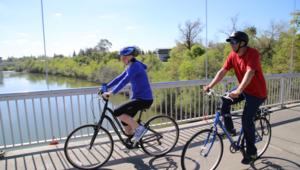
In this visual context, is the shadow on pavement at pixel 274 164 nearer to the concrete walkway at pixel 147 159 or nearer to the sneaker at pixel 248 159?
the concrete walkway at pixel 147 159

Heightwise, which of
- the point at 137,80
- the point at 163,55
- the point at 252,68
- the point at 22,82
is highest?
the point at 163,55

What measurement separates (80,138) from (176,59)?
24720mm

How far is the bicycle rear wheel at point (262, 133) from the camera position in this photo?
3129 millimetres

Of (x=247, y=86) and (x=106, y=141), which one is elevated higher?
(x=247, y=86)

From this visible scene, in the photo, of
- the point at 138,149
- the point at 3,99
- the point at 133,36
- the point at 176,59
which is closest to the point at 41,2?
the point at 3,99

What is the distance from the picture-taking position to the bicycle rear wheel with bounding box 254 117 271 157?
10.3 feet

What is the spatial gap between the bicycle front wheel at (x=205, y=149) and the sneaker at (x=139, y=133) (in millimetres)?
665

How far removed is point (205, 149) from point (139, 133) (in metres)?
0.91

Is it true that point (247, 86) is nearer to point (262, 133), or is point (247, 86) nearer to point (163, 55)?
point (262, 133)

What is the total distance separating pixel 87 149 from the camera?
11.2ft

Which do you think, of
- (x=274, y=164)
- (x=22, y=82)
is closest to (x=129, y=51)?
(x=274, y=164)

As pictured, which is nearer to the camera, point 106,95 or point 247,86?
point 247,86

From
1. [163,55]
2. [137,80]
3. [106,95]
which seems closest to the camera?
[106,95]

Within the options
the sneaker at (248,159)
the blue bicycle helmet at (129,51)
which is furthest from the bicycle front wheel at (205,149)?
the blue bicycle helmet at (129,51)
